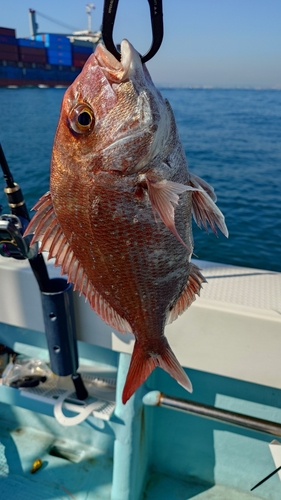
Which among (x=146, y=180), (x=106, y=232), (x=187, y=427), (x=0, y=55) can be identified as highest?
(x=0, y=55)

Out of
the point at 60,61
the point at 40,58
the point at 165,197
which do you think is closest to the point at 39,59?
the point at 40,58

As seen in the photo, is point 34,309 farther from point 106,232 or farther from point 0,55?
point 0,55

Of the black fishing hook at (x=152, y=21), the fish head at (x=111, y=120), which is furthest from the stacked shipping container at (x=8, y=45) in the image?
the black fishing hook at (x=152, y=21)

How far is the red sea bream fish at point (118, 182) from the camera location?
39.3 inches

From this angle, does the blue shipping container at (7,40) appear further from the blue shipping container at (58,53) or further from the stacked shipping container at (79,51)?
the stacked shipping container at (79,51)

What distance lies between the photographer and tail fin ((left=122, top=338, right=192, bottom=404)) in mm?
1237

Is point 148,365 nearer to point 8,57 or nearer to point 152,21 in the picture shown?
point 152,21

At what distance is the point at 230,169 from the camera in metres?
11.8

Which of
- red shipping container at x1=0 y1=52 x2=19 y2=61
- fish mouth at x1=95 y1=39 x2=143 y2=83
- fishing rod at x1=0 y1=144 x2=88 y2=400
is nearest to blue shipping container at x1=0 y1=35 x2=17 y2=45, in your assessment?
red shipping container at x1=0 y1=52 x2=19 y2=61

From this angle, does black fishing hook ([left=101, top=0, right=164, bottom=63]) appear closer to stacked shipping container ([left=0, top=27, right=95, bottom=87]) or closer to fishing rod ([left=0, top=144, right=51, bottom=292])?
fishing rod ([left=0, top=144, right=51, bottom=292])

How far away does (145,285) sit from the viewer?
1120mm

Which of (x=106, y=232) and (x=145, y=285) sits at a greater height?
(x=106, y=232)

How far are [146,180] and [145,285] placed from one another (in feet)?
1.06

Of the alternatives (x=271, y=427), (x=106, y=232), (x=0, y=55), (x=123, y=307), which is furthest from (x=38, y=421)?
(x=0, y=55)
